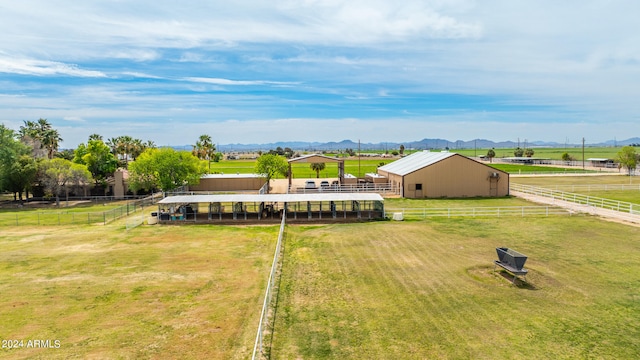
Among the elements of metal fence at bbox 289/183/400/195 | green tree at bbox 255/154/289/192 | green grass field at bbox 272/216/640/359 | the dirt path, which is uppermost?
green tree at bbox 255/154/289/192

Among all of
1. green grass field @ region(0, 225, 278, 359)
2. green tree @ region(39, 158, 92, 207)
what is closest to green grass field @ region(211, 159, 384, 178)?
green tree @ region(39, 158, 92, 207)

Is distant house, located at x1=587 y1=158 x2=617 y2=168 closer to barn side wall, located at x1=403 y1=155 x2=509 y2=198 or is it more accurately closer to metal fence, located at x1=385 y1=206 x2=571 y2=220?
barn side wall, located at x1=403 y1=155 x2=509 y2=198

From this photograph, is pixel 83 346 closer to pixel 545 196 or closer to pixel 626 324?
pixel 626 324

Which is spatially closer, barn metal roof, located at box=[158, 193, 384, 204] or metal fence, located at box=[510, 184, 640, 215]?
barn metal roof, located at box=[158, 193, 384, 204]

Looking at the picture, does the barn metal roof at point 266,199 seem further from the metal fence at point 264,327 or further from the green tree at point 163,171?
the metal fence at point 264,327

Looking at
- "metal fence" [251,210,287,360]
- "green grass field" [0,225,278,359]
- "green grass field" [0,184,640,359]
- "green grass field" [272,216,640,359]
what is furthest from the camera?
"green grass field" [0,225,278,359]

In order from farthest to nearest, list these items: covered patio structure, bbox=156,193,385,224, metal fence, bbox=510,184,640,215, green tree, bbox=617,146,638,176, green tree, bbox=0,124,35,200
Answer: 1. green tree, bbox=617,146,638,176
2. green tree, bbox=0,124,35,200
3. metal fence, bbox=510,184,640,215
4. covered patio structure, bbox=156,193,385,224

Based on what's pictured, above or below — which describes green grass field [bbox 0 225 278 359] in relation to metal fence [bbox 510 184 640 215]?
below

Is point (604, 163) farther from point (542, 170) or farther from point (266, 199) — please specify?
point (266, 199)
